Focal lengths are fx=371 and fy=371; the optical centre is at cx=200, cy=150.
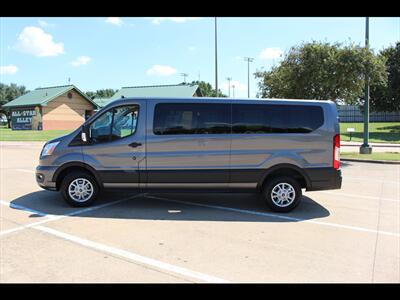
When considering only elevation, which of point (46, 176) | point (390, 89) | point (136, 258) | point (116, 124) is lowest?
point (136, 258)

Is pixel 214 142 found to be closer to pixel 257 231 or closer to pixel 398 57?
pixel 257 231

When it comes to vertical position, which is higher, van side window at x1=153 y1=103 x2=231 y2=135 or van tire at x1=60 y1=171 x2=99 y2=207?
van side window at x1=153 y1=103 x2=231 y2=135

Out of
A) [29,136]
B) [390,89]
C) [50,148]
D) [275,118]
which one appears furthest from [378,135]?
[50,148]

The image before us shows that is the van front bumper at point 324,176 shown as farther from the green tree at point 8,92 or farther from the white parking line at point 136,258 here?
the green tree at point 8,92

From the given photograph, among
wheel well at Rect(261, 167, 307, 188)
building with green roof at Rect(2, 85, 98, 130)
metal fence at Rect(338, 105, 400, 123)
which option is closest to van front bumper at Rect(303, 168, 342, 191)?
wheel well at Rect(261, 167, 307, 188)

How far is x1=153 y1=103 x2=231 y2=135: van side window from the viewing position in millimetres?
6734

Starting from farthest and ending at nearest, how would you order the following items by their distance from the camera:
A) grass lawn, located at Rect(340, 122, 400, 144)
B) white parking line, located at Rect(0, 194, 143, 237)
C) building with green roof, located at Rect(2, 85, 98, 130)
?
building with green roof, located at Rect(2, 85, 98, 130) → grass lawn, located at Rect(340, 122, 400, 144) → white parking line, located at Rect(0, 194, 143, 237)

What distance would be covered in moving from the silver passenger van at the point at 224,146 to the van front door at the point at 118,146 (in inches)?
0.7

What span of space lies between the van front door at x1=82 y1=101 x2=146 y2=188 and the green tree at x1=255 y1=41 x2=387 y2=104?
1065 centimetres

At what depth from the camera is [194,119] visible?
6730mm

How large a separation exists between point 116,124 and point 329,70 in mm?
11093

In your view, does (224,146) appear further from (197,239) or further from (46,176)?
(46,176)

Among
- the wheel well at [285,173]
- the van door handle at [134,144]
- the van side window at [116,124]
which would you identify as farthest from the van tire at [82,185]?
the wheel well at [285,173]

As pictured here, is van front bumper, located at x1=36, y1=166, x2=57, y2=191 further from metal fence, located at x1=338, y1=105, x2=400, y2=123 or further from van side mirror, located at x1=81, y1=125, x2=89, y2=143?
metal fence, located at x1=338, y1=105, x2=400, y2=123
